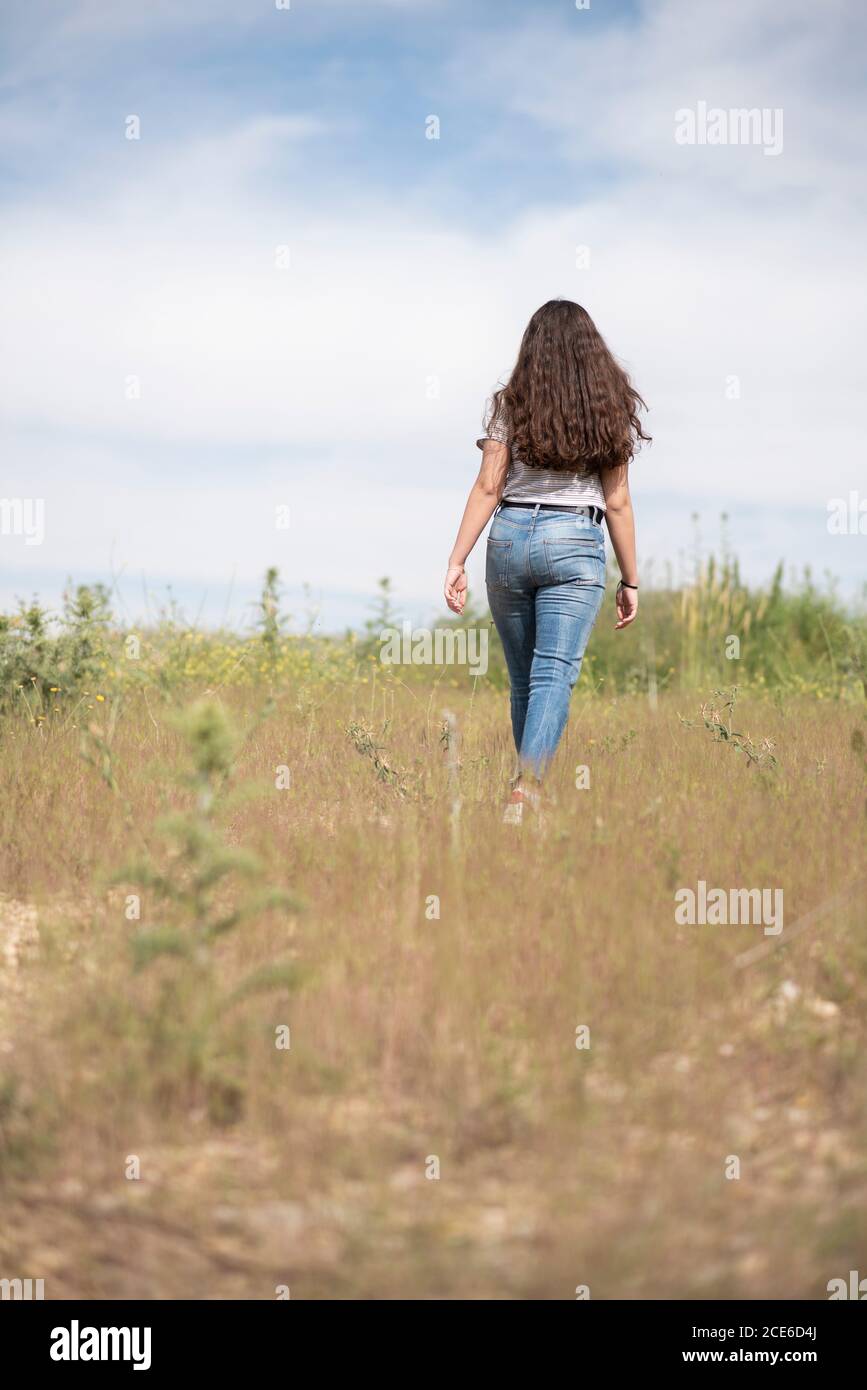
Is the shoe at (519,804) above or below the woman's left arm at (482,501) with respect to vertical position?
below

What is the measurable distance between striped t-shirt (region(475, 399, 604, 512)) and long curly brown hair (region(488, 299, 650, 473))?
4 centimetres

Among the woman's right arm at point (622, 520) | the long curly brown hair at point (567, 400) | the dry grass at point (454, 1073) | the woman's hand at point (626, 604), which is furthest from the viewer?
the woman's hand at point (626, 604)

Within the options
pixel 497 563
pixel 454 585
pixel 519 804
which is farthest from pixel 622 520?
pixel 519 804

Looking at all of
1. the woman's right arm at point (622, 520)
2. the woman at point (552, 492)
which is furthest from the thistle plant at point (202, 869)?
the woman's right arm at point (622, 520)

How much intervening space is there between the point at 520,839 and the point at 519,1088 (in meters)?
1.74

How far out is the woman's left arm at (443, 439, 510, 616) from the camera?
5645mm

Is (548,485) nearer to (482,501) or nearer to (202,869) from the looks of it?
(482,501)

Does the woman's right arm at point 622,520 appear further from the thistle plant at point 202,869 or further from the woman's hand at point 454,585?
the thistle plant at point 202,869

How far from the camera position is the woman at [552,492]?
18.0 ft

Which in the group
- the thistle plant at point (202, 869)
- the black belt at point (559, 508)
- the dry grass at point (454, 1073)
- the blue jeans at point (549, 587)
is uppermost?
the black belt at point (559, 508)

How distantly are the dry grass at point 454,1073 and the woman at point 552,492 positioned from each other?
884 millimetres

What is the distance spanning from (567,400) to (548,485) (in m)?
0.39
